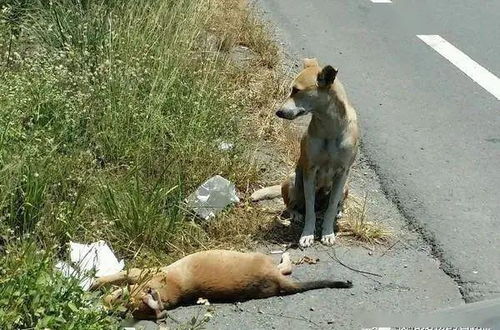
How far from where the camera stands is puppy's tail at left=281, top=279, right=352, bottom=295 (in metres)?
4.98

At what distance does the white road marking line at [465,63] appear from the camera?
855 cm

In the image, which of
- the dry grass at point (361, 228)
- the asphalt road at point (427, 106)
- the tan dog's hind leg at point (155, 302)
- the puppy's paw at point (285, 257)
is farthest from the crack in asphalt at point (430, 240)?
the tan dog's hind leg at point (155, 302)

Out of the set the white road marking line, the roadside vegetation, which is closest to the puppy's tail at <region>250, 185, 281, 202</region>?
the roadside vegetation

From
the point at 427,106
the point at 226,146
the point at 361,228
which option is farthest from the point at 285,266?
the point at 427,106

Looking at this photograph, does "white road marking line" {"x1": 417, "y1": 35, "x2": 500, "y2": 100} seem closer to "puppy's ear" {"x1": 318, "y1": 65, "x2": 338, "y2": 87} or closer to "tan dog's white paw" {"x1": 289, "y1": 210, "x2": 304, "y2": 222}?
"tan dog's white paw" {"x1": 289, "y1": 210, "x2": 304, "y2": 222}

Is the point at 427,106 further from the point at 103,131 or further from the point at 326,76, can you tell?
the point at 103,131

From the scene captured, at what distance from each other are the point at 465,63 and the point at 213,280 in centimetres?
524

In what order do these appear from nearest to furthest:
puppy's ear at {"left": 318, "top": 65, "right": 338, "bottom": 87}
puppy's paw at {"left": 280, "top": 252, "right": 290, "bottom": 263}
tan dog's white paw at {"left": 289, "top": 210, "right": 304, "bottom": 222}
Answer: puppy's paw at {"left": 280, "top": 252, "right": 290, "bottom": 263}
puppy's ear at {"left": 318, "top": 65, "right": 338, "bottom": 87}
tan dog's white paw at {"left": 289, "top": 210, "right": 304, "bottom": 222}

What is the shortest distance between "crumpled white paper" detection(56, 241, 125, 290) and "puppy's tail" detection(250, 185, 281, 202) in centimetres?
120

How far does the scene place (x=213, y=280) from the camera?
15.9ft

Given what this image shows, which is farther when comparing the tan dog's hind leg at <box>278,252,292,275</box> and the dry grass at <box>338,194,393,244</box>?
the dry grass at <box>338,194,393,244</box>

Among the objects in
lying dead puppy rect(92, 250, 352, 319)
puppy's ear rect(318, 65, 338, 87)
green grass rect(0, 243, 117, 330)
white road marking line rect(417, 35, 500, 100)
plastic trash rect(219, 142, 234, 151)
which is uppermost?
puppy's ear rect(318, 65, 338, 87)

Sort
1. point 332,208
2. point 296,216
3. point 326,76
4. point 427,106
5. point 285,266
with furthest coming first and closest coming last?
point 427,106 → point 296,216 → point 332,208 → point 326,76 → point 285,266

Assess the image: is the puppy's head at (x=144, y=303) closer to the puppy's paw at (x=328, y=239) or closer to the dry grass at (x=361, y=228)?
the puppy's paw at (x=328, y=239)
